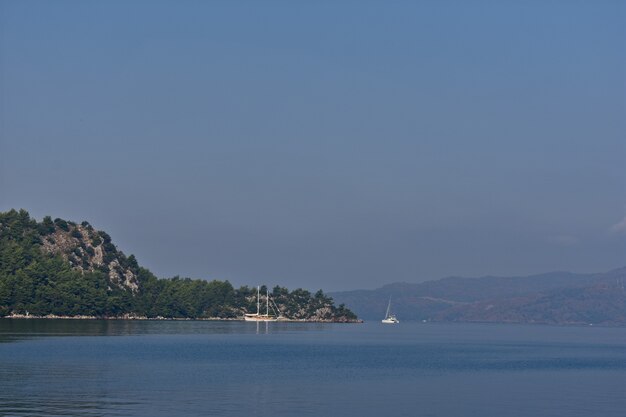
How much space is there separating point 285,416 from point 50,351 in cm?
7389

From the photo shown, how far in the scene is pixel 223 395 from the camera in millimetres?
86875

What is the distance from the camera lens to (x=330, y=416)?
74.8 metres

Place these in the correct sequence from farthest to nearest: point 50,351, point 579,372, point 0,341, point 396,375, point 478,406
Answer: point 0,341 < point 50,351 < point 579,372 < point 396,375 < point 478,406

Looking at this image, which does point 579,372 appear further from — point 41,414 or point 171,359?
point 41,414

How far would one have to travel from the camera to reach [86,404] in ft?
253

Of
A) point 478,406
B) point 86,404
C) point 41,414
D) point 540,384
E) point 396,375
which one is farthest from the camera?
point 396,375

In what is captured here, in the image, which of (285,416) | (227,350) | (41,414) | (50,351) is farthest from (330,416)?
(227,350)

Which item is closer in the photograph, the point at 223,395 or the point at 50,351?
the point at 223,395

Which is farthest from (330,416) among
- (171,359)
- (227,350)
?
(227,350)

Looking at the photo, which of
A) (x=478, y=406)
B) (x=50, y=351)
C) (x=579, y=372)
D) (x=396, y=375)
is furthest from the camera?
(x=50, y=351)

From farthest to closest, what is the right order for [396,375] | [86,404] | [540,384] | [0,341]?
[0,341]
[396,375]
[540,384]
[86,404]

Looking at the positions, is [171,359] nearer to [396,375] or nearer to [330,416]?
[396,375]

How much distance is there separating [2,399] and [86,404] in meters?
6.85

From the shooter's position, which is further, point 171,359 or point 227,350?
point 227,350
